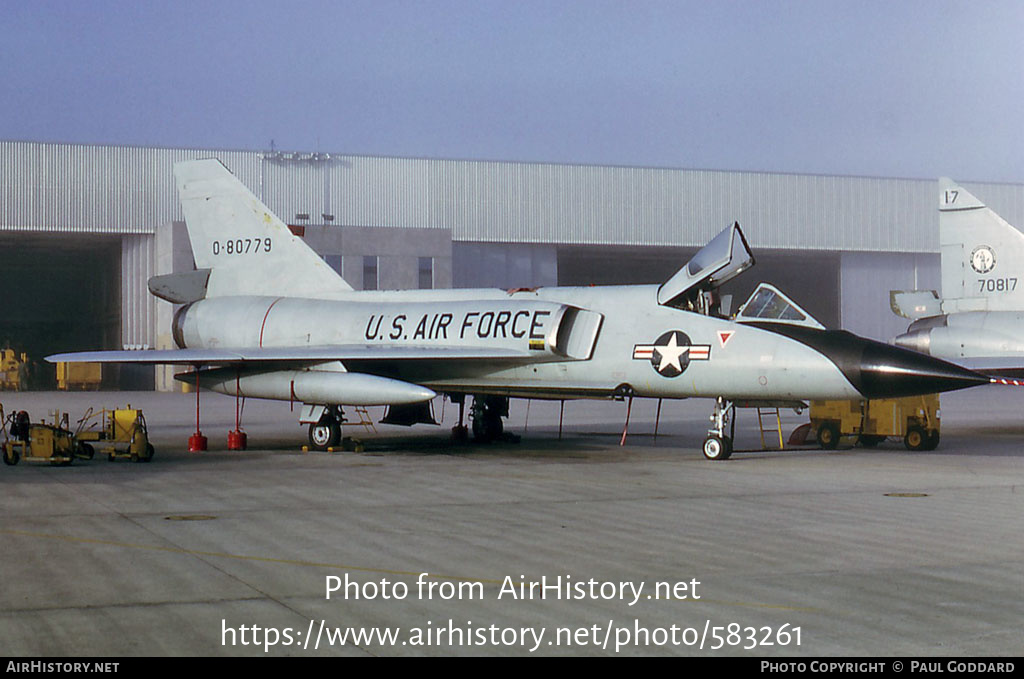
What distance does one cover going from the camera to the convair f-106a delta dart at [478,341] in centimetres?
1327

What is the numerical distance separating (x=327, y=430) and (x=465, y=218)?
29949 millimetres

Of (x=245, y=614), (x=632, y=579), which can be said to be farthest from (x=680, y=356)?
(x=245, y=614)

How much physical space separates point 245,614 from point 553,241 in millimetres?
40941

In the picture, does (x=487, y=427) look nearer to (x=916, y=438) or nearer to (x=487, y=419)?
(x=487, y=419)

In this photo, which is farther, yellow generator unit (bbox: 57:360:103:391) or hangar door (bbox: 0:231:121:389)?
hangar door (bbox: 0:231:121:389)

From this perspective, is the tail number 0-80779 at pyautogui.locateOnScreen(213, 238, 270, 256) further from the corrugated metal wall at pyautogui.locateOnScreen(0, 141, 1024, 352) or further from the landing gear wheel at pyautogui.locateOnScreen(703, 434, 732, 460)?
the corrugated metal wall at pyautogui.locateOnScreen(0, 141, 1024, 352)

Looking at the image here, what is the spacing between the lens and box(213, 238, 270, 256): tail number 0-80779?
58.6 ft

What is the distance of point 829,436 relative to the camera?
1683 cm

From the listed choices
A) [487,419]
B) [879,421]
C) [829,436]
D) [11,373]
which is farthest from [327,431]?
[11,373]

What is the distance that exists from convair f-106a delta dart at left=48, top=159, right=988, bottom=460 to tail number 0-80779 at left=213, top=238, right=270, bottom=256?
1.2 inches

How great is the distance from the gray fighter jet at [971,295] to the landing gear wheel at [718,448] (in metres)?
6.72

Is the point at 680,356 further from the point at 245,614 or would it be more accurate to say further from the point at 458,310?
the point at 245,614

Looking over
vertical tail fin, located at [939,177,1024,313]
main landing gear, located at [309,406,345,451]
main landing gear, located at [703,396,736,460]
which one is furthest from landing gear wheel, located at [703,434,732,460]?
vertical tail fin, located at [939,177,1024,313]

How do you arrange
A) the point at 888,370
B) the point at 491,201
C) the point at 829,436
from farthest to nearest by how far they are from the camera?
the point at 491,201, the point at 829,436, the point at 888,370
